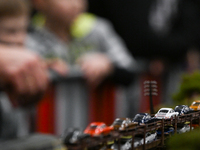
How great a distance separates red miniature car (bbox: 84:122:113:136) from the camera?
23.8 ft

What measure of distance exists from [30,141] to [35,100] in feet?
2.70

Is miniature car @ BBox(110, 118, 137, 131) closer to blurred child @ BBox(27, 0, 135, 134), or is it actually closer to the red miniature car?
the red miniature car

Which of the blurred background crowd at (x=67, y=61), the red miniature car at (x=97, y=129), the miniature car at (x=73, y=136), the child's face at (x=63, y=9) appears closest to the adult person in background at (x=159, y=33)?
the blurred background crowd at (x=67, y=61)

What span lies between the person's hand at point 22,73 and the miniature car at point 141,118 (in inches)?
157

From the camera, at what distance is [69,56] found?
20.5ft

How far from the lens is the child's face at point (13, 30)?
5746 mm

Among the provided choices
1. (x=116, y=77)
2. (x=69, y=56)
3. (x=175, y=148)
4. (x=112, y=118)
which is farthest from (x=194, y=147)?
(x=69, y=56)

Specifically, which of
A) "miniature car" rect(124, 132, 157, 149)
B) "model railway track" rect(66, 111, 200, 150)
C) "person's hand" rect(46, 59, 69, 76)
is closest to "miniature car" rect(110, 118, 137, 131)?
"model railway track" rect(66, 111, 200, 150)

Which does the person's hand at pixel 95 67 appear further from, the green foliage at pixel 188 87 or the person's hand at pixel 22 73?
the green foliage at pixel 188 87

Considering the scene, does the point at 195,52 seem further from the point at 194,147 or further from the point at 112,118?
the point at 112,118

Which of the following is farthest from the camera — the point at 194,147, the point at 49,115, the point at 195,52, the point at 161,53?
the point at 195,52

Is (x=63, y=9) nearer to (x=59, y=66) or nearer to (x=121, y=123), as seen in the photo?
(x=59, y=66)

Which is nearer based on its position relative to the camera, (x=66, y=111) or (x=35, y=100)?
(x=35, y=100)

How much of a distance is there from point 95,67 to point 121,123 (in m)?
2.37
